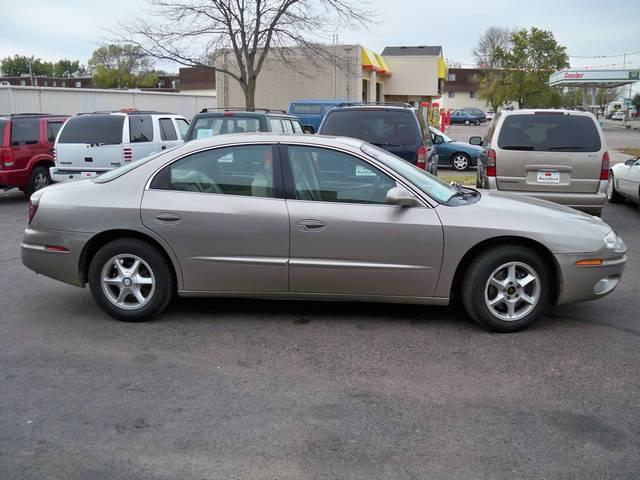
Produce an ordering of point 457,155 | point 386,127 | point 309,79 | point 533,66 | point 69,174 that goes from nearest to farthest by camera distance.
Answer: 1. point 386,127
2. point 69,174
3. point 457,155
4. point 309,79
5. point 533,66

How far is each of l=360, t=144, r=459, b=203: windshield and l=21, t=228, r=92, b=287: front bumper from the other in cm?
251

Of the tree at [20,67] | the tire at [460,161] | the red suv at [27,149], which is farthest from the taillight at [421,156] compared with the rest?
the tree at [20,67]

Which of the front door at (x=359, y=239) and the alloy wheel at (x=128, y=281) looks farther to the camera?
the alloy wheel at (x=128, y=281)

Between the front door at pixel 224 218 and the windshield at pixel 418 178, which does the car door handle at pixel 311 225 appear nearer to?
the front door at pixel 224 218

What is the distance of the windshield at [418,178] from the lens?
554 cm

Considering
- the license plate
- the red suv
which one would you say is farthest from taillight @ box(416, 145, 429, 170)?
the red suv

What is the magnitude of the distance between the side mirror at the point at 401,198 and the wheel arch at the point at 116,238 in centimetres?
183

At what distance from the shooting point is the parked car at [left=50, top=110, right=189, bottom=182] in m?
12.7

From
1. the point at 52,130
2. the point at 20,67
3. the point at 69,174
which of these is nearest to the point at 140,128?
the point at 69,174

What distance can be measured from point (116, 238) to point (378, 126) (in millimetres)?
5282

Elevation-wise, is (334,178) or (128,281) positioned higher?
(334,178)

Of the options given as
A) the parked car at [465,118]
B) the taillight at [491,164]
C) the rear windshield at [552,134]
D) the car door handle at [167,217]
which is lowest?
the car door handle at [167,217]

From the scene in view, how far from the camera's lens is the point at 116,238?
18.5 feet

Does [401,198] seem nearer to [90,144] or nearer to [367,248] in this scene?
[367,248]
